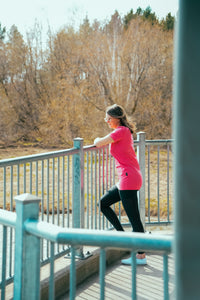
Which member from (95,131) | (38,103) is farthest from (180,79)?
(38,103)

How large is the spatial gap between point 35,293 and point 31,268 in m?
0.12

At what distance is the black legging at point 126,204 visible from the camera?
4906mm

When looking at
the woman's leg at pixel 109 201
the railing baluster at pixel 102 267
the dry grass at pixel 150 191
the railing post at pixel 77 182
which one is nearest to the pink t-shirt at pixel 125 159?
the woman's leg at pixel 109 201

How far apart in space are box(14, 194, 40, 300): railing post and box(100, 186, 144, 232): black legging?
9.13 feet

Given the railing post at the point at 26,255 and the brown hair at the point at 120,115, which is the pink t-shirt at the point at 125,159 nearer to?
the brown hair at the point at 120,115

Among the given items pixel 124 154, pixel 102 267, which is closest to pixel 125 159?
pixel 124 154

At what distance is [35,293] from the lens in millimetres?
2119

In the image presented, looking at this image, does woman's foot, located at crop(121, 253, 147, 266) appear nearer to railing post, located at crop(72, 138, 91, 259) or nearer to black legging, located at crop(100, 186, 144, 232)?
black legging, located at crop(100, 186, 144, 232)

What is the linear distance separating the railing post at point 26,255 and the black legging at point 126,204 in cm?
278

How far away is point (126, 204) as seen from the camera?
493cm

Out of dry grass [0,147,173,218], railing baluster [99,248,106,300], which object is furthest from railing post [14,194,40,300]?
dry grass [0,147,173,218]

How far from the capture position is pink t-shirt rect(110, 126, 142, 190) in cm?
485

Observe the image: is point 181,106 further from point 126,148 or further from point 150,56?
point 150,56

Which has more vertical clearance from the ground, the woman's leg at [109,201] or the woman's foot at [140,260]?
the woman's leg at [109,201]
